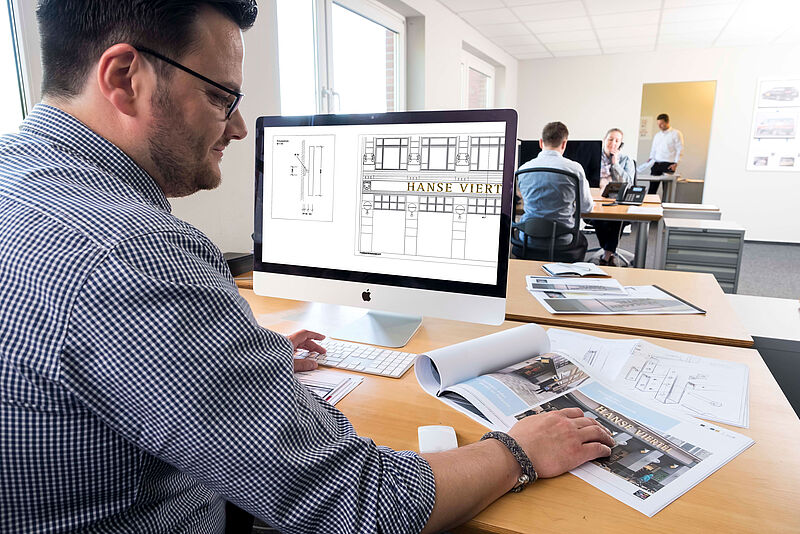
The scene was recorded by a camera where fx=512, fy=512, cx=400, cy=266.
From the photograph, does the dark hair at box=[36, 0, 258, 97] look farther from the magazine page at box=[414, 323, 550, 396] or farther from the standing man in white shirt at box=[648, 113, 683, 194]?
the standing man in white shirt at box=[648, 113, 683, 194]

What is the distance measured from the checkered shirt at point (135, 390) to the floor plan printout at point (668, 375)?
519 millimetres

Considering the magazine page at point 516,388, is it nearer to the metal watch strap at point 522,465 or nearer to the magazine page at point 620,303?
the metal watch strap at point 522,465

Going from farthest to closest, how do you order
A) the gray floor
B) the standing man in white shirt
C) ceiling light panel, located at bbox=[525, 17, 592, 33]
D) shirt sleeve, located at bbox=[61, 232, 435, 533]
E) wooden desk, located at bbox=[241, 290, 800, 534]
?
the standing man in white shirt, ceiling light panel, located at bbox=[525, 17, 592, 33], the gray floor, wooden desk, located at bbox=[241, 290, 800, 534], shirt sleeve, located at bbox=[61, 232, 435, 533]

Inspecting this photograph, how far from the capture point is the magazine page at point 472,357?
88cm

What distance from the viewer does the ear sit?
627 millimetres

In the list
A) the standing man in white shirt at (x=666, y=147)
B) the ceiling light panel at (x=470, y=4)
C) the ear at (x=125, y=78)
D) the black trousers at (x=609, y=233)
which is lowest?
the black trousers at (x=609, y=233)

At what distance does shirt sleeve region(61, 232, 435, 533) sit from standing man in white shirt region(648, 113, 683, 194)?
7981 millimetres

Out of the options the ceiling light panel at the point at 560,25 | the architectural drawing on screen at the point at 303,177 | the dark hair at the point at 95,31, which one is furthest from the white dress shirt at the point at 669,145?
the dark hair at the point at 95,31

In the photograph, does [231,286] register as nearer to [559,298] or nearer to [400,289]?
[400,289]

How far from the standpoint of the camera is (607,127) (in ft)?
24.2

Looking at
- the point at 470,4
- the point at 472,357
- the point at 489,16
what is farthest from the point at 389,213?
the point at 489,16

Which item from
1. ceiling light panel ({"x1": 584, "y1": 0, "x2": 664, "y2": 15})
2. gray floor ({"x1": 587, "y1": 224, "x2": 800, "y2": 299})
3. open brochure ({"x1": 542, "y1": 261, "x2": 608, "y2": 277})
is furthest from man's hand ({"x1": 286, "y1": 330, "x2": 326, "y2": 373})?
ceiling light panel ({"x1": 584, "y1": 0, "x2": 664, "y2": 15})

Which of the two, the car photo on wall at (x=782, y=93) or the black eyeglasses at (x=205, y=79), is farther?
the car photo on wall at (x=782, y=93)

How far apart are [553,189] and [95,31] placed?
298cm
